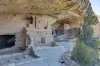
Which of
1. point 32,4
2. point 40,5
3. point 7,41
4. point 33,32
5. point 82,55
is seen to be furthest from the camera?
point 82,55

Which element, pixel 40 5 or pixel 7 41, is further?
pixel 7 41

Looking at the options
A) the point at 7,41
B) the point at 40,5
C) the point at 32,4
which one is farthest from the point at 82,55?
the point at 32,4

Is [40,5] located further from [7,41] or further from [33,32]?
[7,41]

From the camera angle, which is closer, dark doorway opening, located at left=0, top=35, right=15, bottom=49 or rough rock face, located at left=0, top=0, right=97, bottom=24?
rough rock face, located at left=0, top=0, right=97, bottom=24

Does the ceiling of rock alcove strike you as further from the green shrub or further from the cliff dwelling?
the green shrub

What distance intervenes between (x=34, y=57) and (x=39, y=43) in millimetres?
1260

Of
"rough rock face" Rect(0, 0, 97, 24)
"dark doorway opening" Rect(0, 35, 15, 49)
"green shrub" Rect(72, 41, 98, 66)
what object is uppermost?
"rough rock face" Rect(0, 0, 97, 24)

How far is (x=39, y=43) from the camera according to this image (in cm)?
600

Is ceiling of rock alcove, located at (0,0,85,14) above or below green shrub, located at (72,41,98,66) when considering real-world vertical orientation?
above

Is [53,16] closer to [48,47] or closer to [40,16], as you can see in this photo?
[40,16]

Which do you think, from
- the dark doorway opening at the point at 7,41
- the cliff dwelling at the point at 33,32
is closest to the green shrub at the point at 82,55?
the cliff dwelling at the point at 33,32

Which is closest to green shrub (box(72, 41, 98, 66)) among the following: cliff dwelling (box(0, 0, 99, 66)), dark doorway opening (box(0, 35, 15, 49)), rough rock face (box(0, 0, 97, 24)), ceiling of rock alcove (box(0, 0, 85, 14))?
cliff dwelling (box(0, 0, 99, 66))

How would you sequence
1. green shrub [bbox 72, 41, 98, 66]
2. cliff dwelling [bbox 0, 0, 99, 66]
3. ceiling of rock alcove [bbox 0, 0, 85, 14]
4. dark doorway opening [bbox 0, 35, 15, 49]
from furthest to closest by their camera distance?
green shrub [bbox 72, 41, 98, 66]
dark doorway opening [bbox 0, 35, 15, 49]
cliff dwelling [bbox 0, 0, 99, 66]
ceiling of rock alcove [bbox 0, 0, 85, 14]

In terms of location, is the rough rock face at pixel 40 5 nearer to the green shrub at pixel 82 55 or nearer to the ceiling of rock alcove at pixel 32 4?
the ceiling of rock alcove at pixel 32 4
